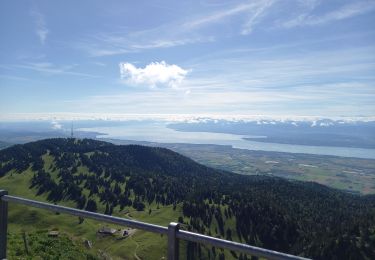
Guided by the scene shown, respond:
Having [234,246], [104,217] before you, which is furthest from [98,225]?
[234,246]

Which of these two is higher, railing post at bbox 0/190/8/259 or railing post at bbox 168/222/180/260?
railing post at bbox 168/222/180/260

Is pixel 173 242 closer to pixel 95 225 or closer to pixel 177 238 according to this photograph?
pixel 177 238

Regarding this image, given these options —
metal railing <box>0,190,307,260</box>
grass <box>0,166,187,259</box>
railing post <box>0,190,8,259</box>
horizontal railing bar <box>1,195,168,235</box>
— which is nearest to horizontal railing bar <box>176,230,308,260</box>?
metal railing <box>0,190,307,260</box>

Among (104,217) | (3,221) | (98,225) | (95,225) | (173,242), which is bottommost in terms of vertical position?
(98,225)

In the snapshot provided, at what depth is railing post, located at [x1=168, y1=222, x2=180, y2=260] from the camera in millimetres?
5578

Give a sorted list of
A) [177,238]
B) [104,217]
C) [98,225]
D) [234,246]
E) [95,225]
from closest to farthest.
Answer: [234,246]
[177,238]
[104,217]
[95,225]
[98,225]

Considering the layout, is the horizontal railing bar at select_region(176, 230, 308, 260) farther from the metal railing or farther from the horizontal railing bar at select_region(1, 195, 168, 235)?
the horizontal railing bar at select_region(1, 195, 168, 235)

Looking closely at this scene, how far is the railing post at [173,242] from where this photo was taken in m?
5.58

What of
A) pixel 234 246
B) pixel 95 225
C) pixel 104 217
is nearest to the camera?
pixel 234 246

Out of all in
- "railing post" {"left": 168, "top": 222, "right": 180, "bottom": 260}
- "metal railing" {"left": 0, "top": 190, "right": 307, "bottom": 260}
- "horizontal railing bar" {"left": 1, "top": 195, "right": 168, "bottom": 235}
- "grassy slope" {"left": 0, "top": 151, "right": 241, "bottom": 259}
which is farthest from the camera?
"grassy slope" {"left": 0, "top": 151, "right": 241, "bottom": 259}

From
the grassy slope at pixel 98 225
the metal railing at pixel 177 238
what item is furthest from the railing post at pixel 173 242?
the grassy slope at pixel 98 225

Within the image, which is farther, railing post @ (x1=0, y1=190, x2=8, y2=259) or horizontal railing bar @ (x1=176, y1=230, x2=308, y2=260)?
railing post @ (x1=0, y1=190, x2=8, y2=259)

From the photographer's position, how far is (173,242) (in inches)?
222

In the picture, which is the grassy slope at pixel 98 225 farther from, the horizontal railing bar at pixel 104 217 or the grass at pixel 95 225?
the horizontal railing bar at pixel 104 217
